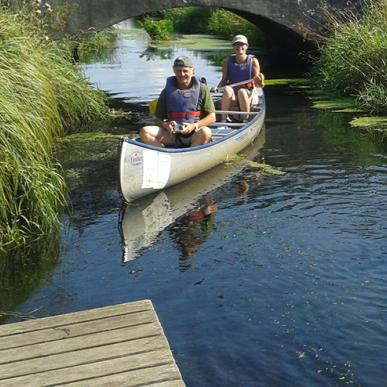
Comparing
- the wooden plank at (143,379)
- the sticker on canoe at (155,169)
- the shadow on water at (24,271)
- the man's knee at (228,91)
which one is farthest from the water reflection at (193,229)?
the man's knee at (228,91)

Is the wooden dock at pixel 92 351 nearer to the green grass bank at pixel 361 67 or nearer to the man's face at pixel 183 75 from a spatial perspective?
the man's face at pixel 183 75

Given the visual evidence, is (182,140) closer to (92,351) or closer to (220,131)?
(220,131)

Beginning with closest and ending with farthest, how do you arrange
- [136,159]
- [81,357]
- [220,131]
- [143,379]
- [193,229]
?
[143,379] → [81,357] → [193,229] → [136,159] → [220,131]

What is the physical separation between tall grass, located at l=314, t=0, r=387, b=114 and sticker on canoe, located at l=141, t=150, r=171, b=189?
5.77 m

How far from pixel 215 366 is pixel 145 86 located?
14.2 meters

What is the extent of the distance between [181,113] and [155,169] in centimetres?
102

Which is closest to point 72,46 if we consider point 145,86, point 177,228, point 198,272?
point 145,86

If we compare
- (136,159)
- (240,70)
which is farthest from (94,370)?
(240,70)

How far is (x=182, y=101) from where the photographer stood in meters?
8.55

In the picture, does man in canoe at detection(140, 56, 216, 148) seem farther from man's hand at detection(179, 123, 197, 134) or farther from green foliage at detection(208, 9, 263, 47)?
green foliage at detection(208, 9, 263, 47)

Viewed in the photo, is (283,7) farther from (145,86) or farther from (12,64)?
(12,64)

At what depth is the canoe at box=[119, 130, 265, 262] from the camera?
6.93m

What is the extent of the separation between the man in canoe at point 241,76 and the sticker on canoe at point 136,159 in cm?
353

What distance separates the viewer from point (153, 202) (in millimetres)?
8109
